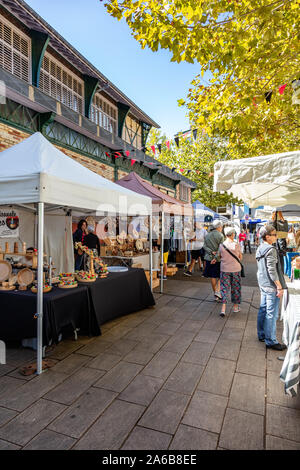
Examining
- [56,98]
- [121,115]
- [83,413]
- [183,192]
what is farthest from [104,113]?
[83,413]

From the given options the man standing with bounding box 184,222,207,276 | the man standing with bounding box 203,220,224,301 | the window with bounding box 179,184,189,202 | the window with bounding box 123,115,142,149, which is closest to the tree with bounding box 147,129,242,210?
the window with bounding box 179,184,189,202

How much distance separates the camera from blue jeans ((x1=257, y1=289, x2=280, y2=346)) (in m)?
3.97

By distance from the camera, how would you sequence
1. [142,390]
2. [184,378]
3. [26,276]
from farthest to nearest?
1. [26,276]
2. [184,378]
3. [142,390]

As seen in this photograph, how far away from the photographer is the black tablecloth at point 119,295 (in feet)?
15.2

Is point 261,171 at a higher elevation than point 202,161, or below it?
below

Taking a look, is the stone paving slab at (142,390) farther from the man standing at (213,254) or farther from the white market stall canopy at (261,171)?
the man standing at (213,254)

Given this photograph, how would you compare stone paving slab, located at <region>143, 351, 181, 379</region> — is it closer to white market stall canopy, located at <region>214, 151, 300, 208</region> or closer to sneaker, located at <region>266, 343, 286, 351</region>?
sneaker, located at <region>266, 343, 286, 351</region>

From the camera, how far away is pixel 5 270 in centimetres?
408

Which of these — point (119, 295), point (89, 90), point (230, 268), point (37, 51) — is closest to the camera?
point (119, 295)

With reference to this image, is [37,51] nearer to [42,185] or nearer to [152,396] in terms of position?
[42,185]

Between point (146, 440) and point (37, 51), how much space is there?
465 inches

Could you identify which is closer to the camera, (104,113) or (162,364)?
(162,364)
